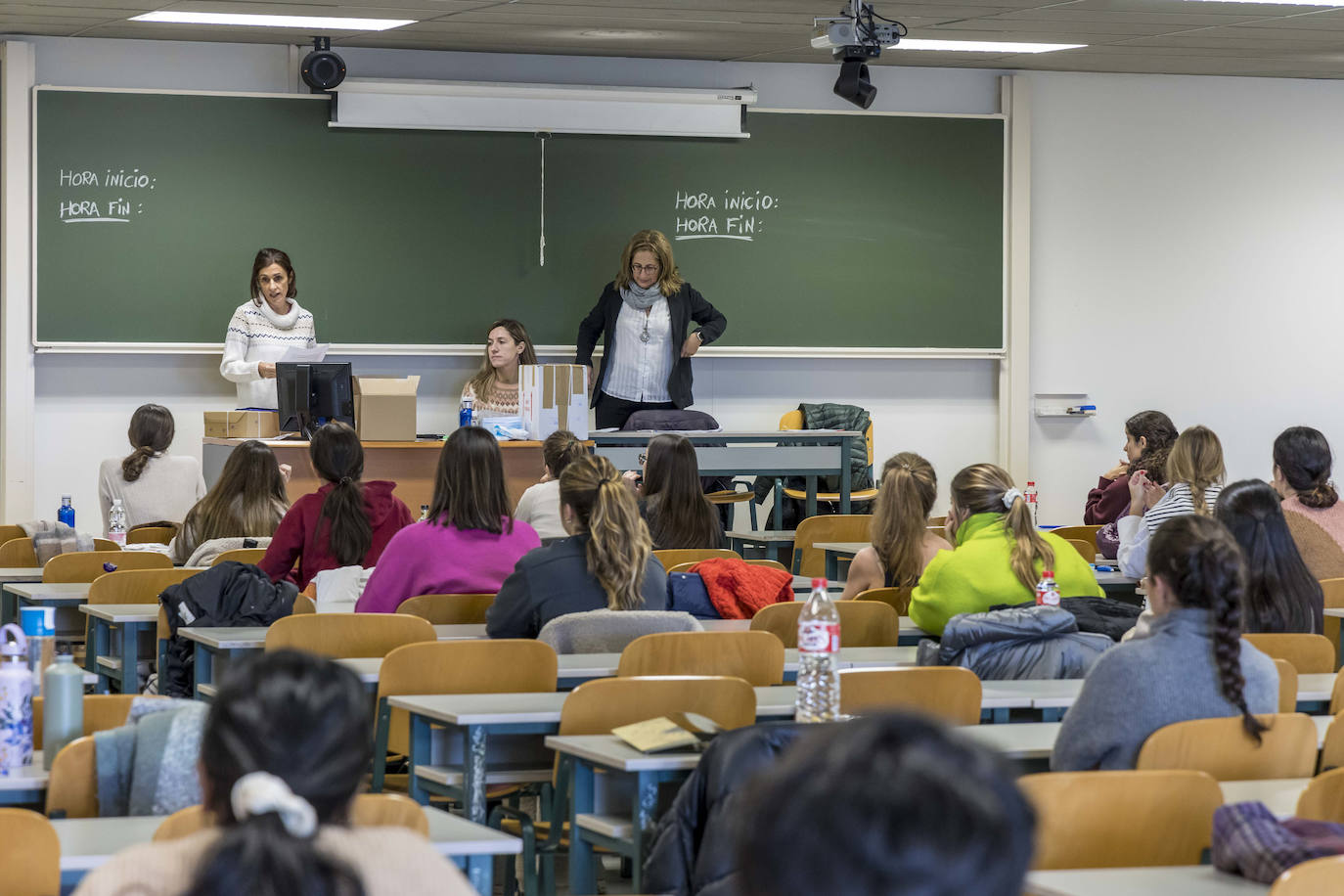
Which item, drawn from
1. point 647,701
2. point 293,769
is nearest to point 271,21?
point 647,701

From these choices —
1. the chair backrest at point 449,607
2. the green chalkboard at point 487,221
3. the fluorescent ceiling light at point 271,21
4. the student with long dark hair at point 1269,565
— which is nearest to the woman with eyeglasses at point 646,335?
the green chalkboard at point 487,221

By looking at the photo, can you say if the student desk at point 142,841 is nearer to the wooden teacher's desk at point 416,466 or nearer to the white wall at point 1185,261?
the wooden teacher's desk at point 416,466

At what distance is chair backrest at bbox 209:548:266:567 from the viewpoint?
18.5 ft

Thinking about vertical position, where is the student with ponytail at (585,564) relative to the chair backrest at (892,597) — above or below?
above

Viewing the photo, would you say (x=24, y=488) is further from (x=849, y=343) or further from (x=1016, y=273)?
(x=1016, y=273)

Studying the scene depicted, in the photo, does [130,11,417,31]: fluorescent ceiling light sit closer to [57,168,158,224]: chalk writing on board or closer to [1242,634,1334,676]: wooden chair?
[57,168,158,224]: chalk writing on board

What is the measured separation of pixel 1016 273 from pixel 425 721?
24.8 feet

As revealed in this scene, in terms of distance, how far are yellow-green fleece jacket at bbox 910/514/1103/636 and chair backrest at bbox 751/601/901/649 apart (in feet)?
0.32

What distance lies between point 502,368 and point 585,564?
199 inches

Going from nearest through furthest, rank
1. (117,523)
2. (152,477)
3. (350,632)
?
(350,632) → (117,523) → (152,477)

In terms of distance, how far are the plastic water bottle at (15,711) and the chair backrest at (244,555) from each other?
2.75 m

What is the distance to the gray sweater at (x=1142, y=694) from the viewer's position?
2934 millimetres

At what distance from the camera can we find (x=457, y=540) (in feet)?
16.2

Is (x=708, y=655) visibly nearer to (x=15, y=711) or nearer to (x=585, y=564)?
(x=585, y=564)
